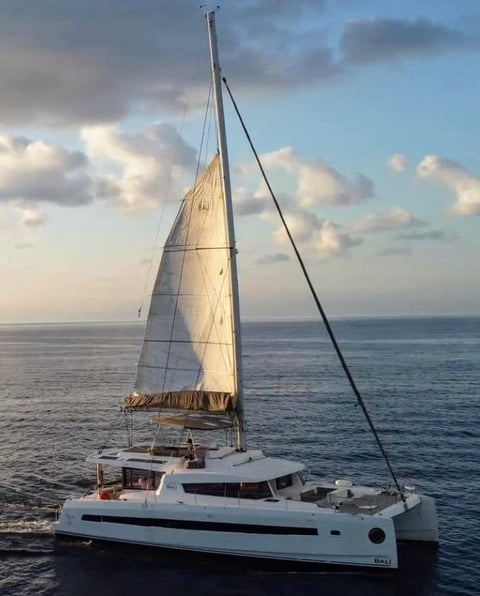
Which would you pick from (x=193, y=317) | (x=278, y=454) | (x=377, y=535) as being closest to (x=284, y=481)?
(x=377, y=535)

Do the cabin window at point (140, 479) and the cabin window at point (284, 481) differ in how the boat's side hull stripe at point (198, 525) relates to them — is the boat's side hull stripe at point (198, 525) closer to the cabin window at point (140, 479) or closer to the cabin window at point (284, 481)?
the cabin window at point (140, 479)

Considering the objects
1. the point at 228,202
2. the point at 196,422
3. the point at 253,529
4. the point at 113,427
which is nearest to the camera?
the point at 253,529

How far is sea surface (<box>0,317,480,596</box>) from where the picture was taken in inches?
967

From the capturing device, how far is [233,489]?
26969 mm

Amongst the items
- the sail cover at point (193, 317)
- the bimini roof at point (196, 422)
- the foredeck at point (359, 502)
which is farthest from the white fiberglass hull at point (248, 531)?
the sail cover at point (193, 317)

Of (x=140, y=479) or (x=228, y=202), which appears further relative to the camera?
(x=140, y=479)

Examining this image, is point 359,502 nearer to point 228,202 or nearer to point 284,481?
point 284,481

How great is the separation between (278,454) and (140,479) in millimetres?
15320

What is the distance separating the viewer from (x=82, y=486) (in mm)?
36062

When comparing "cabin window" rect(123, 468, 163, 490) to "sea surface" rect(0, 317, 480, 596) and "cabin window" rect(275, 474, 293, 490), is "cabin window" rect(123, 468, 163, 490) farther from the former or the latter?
"cabin window" rect(275, 474, 293, 490)

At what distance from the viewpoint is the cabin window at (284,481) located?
1080 inches

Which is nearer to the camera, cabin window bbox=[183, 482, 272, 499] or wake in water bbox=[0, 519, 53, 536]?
cabin window bbox=[183, 482, 272, 499]

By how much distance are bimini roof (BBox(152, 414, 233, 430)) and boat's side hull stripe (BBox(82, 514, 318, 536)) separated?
3804 mm

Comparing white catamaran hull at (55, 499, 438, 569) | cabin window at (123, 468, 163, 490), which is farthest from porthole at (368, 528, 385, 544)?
cabin window at (123, 468, 163, 490)
